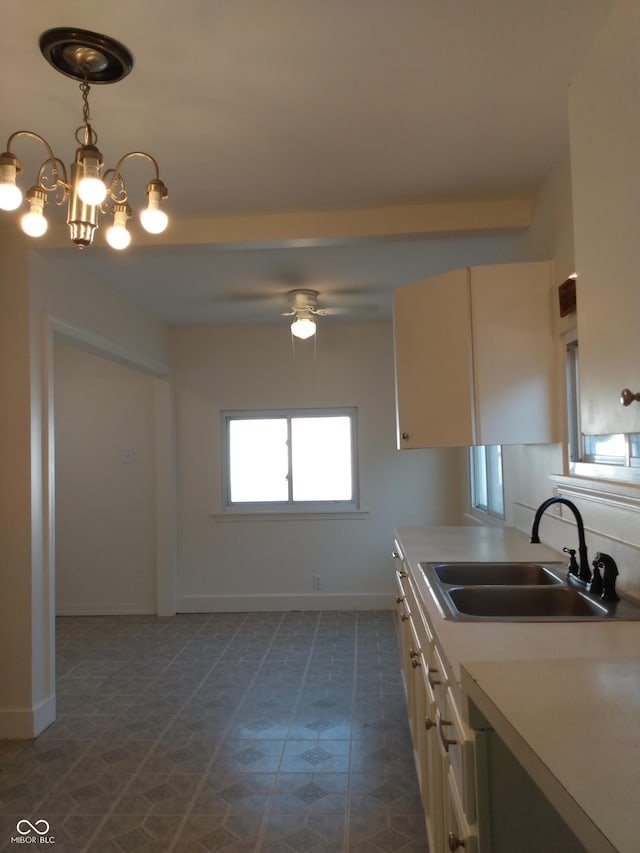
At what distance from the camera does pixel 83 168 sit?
4.65 ft

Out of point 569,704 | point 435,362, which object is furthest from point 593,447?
point 569,704

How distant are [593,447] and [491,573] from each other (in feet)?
1.98

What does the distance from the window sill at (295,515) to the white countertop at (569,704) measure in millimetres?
3351

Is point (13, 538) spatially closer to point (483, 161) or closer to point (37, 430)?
point (37, 430)

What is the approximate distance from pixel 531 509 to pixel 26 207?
271 cm

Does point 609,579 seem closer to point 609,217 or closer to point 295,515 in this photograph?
point 609,217

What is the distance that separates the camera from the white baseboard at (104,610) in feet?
16.7

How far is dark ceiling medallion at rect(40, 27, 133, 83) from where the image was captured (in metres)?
1.50

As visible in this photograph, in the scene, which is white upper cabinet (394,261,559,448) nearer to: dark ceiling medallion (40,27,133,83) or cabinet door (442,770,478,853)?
cabinet door (442,770,478,853)

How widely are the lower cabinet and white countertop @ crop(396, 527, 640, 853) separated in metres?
0.11

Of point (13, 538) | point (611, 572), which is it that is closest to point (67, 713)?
point (13, 538)

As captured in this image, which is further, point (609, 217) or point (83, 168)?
point (83, 168)

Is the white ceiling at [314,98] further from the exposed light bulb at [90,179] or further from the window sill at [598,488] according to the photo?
the window sill at [598,488]

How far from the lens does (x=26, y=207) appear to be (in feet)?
8.43
